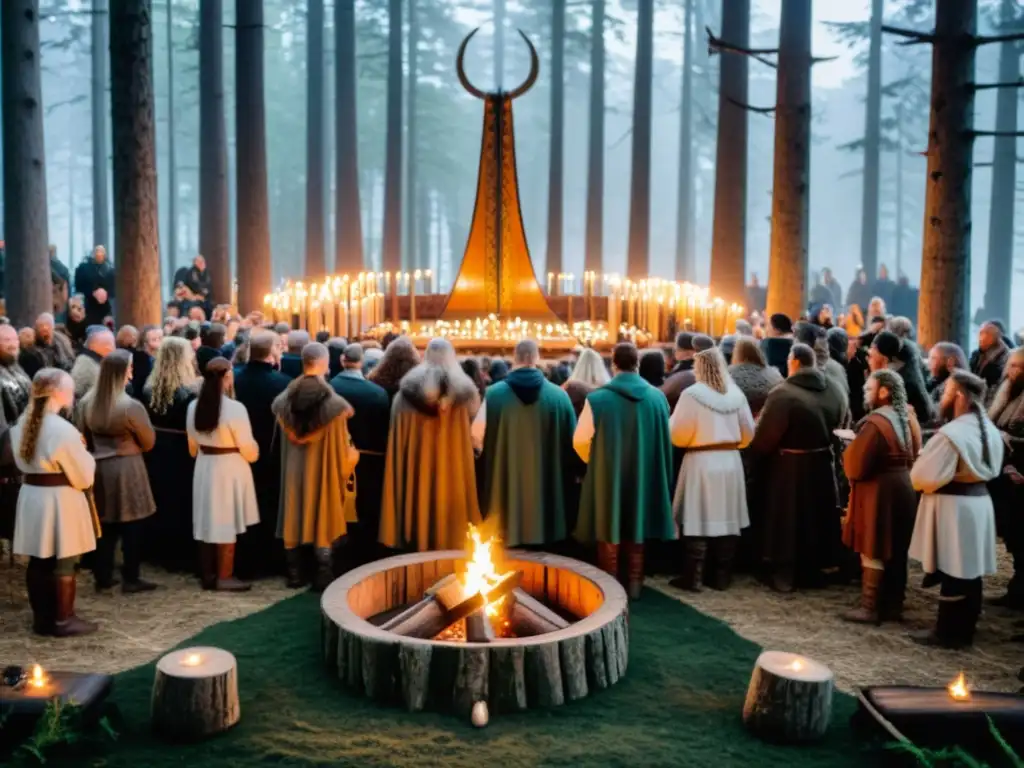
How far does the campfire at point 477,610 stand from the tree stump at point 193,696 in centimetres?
102

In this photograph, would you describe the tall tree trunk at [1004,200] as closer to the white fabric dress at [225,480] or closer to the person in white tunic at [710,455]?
the person in white tunic at [710,455]

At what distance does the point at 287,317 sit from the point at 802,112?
7663 mm

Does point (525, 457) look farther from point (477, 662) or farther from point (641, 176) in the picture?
point (641, 176)

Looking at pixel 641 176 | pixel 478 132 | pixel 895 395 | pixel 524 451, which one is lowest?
pixel 524 451

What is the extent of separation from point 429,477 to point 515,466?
61 cm

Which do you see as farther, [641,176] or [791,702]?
[641,176]

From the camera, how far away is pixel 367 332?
12.3 m

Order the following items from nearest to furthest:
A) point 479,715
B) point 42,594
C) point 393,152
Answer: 1. point 479,715
2. point 42,594
3. point 393,152

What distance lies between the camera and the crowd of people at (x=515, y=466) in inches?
272

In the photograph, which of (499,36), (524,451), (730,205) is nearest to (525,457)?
(524,451)

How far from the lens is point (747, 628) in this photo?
22.3 feet

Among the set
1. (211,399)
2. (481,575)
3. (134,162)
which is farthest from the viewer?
(134,162)

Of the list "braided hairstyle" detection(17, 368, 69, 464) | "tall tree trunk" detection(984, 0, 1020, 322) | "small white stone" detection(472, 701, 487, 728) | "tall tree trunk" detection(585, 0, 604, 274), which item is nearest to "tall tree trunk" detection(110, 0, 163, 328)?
"braided hairstyle" detection(17, 368, 69, 464)

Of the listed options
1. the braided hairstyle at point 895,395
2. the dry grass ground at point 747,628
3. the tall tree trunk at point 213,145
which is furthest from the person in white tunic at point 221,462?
the tall tree trunk at point 213,145
